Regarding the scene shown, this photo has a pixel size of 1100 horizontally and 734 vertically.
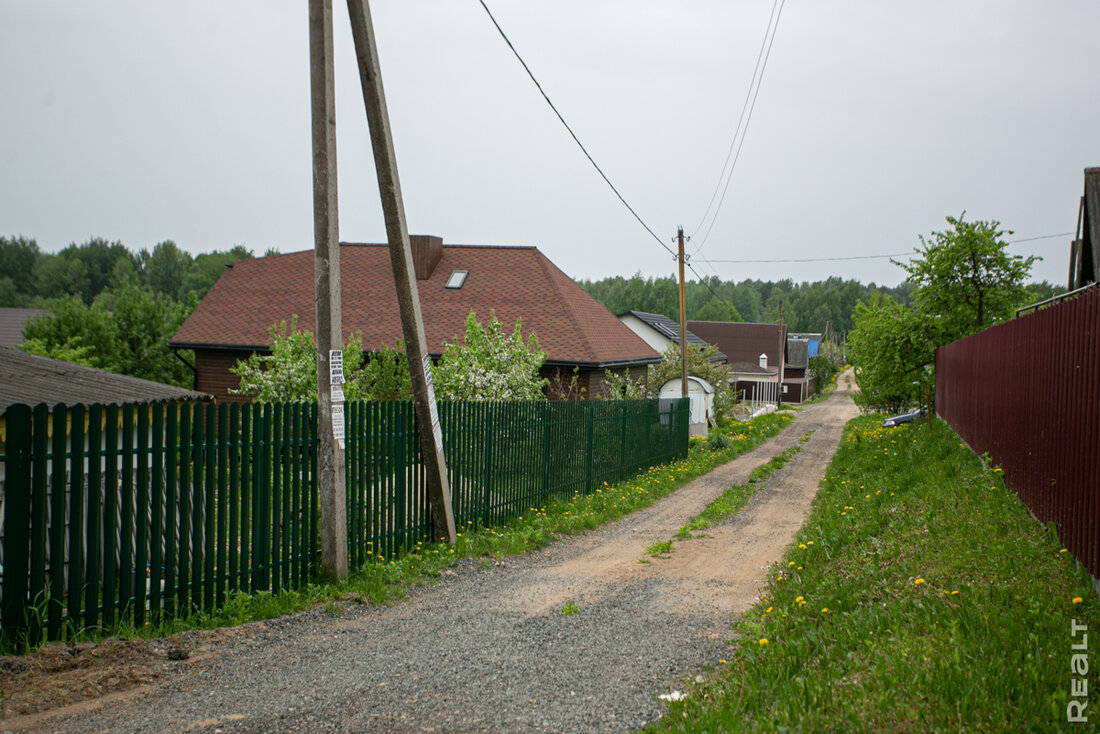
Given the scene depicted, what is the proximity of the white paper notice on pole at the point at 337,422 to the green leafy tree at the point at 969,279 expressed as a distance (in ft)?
60.8

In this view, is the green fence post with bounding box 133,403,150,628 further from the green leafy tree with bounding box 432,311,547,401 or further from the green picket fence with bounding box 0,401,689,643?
the green leafy tree with bounding box 432,311,547,401

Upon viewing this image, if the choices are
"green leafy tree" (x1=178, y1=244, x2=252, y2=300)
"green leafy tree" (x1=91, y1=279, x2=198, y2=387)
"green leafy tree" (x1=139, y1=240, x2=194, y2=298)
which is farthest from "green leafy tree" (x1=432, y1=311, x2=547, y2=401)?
"green leafy tree" (x1=139, y1=240, x2=194, y2=298)

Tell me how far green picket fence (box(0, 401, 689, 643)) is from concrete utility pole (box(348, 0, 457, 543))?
19cm

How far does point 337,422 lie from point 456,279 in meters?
20.5

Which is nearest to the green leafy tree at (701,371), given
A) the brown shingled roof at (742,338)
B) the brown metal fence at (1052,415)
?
the brown metal fence at (1052,415)

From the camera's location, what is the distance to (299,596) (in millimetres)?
6625

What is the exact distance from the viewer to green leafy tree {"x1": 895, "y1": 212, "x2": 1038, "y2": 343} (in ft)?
66.8

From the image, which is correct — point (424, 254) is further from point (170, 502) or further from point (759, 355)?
point (759, 355)

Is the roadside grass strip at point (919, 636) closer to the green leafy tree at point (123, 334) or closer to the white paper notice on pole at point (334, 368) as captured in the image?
the white paper notice on pole at point (334, 368)

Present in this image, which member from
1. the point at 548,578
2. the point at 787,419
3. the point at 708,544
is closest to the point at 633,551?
the point at 708,544

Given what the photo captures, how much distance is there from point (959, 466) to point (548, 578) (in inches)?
243

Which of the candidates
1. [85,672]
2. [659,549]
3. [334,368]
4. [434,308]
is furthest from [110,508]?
[434,308]

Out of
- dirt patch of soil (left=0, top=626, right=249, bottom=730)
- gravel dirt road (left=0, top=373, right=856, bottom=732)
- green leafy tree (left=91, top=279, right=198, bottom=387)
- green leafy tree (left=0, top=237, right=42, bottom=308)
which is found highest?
green leafy tree (left=0, top=237, right=42, bottom=308)

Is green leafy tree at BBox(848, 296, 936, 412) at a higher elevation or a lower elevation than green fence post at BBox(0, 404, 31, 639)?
higher
